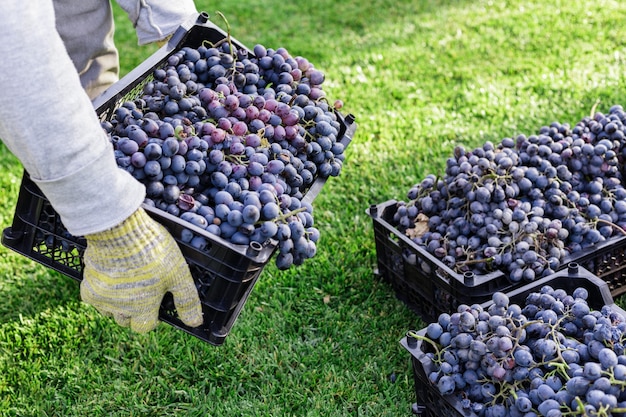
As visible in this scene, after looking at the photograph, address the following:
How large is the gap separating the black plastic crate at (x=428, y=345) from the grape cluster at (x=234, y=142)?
421 mm

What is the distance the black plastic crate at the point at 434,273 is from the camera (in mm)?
2234

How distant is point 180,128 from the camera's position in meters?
1.84

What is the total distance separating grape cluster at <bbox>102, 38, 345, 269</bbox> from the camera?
5.70ft

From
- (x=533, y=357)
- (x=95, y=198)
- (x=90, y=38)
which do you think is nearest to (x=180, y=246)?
(x=95, y=198)

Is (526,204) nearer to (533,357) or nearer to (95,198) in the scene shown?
(533,357)

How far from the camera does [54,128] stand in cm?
150

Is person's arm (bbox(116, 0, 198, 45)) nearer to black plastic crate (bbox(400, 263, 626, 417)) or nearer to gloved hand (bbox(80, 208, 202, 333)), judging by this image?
gloved hand (bbox(80, 208, 202, 333))

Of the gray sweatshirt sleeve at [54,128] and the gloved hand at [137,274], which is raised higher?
the gray sweatshirt sleeve at [54,128]

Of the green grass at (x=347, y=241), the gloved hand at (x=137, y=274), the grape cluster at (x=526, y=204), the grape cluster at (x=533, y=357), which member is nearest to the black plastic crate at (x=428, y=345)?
the grape cluster at (x=533, y=357)

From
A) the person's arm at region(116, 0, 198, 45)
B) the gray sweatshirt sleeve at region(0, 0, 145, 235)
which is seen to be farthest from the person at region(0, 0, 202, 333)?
the person's arm at region(116, 0, 198, 45)

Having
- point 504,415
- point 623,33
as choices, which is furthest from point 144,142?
point 623,33

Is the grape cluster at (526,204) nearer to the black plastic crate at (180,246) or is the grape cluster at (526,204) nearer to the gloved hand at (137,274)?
the black plastic crate at (180,246)

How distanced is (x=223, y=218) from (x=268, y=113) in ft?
1.36

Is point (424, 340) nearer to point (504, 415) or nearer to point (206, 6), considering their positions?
point (504, 415)
